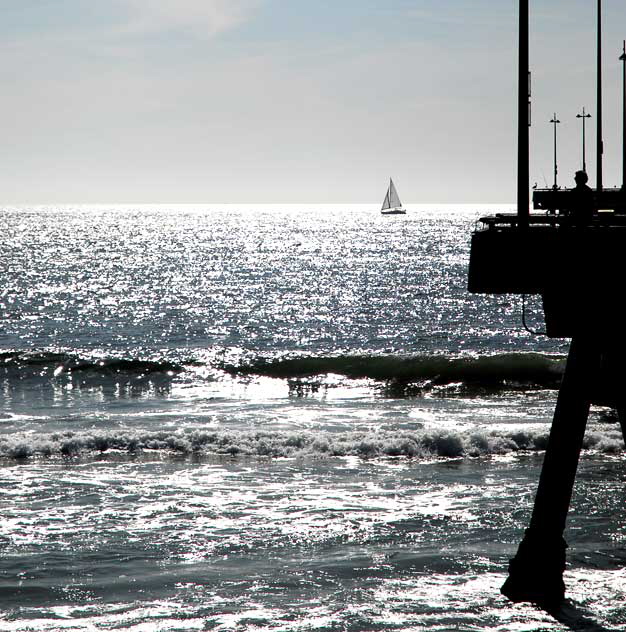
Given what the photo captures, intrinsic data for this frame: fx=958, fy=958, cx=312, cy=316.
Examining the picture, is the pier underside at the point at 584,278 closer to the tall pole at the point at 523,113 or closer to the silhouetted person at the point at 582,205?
the silhouetted person at the point at 582,205

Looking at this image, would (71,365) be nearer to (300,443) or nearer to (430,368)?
(430,368)

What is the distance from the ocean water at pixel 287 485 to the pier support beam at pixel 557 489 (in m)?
0.36

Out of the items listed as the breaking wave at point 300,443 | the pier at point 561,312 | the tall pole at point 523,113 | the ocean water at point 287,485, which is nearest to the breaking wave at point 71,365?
the ocean water at point 287,485

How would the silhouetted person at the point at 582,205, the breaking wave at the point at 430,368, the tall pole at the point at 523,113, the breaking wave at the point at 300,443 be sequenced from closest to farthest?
1. the silhouetted person at the point at 582,205
2. the tall pole at the point at 523,113
3. the breaking wave at the point at 300,443
4. the breaking wave at the point at 430,368

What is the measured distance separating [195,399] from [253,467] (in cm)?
1088

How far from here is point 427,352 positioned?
4203cm

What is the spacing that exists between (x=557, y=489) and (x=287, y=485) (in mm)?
7823

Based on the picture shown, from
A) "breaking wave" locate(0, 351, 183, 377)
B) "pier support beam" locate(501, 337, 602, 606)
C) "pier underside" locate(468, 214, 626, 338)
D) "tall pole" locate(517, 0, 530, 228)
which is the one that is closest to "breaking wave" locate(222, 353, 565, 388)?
"breaking wave" locate(0, 351, 183, 377)

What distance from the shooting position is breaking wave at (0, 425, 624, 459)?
67.0 feet

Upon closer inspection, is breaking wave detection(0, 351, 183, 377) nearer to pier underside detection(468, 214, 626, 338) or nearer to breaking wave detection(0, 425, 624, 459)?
breaking wave detection(0, 425, 624, 459)

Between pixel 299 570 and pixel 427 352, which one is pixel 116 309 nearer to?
pixel 427 352

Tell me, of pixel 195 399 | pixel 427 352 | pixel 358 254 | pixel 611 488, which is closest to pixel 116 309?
pixel 427 352

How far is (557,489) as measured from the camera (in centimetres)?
1034

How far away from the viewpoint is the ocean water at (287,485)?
11.4 meters
